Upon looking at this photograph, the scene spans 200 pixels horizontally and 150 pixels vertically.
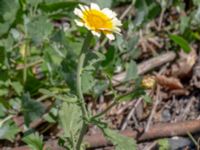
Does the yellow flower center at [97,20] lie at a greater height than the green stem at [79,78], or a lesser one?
greater

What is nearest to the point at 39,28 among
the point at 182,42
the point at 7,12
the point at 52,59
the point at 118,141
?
the point at 7,12

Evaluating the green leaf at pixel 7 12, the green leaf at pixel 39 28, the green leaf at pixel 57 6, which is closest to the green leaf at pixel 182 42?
the green leaf at pixel 57 6

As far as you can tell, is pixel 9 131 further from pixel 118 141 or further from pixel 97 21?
pixel 97 21

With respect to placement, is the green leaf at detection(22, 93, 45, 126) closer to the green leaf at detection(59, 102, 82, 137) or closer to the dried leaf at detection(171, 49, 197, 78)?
the green leaf at detection(59, 102, 82, 137)

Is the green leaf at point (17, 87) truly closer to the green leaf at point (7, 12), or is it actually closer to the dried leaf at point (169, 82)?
the green leaf at point (7, 12)

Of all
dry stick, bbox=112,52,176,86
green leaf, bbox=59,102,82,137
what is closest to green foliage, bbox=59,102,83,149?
green leaf, bbox=59,102,82,137

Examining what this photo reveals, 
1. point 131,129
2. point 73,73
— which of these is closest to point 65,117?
point 73,73

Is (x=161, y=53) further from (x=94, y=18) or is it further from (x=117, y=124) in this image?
(x=94, y=18)
